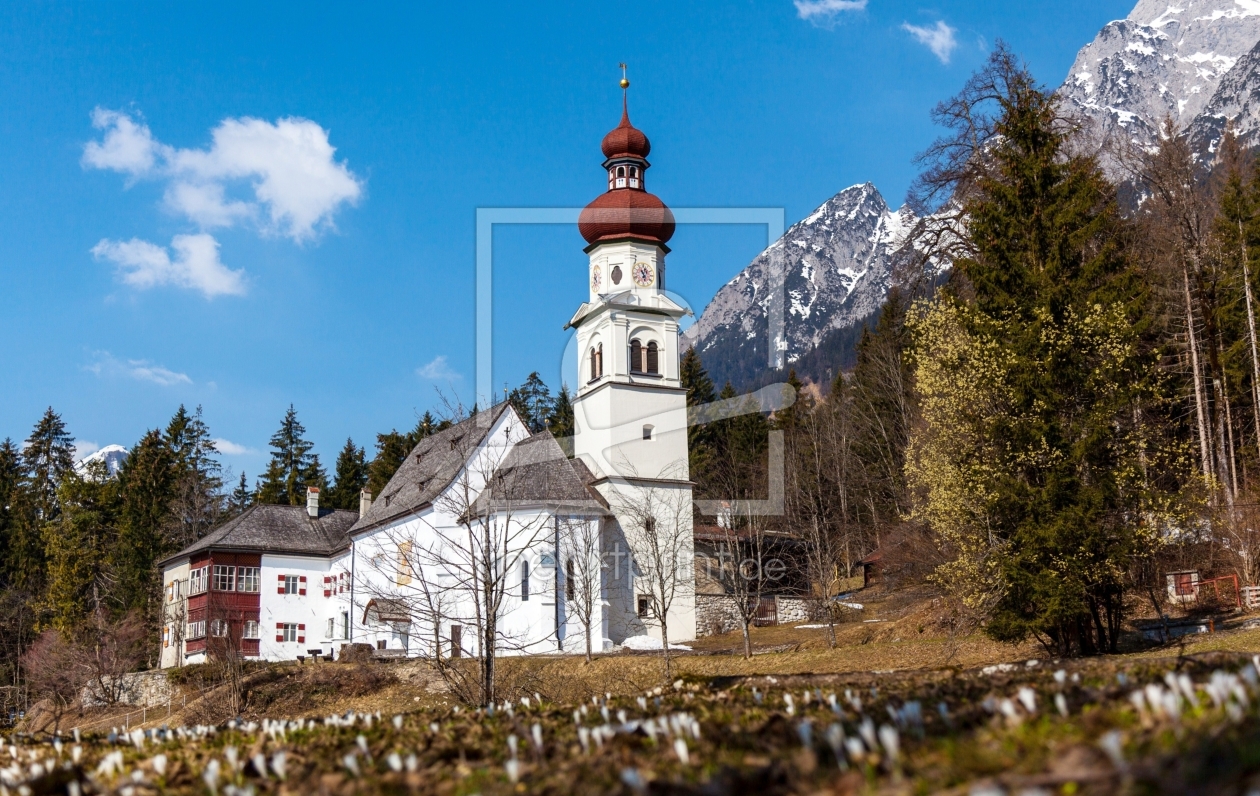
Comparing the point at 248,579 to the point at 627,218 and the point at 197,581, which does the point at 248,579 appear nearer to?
the point at 197,581

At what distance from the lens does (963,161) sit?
105ft

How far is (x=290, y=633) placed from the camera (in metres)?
50.8

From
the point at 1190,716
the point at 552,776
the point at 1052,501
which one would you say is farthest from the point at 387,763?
the point at 1052,501

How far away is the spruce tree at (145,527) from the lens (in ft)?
181

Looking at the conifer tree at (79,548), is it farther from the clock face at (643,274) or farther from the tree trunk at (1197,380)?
the tree trunk at (1197,380)

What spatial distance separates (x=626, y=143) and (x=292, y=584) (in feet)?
86.5

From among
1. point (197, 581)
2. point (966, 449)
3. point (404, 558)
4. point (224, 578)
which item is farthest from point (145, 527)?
point (966, 449)

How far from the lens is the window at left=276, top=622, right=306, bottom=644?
50438 mm

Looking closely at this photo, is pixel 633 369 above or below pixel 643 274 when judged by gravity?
below

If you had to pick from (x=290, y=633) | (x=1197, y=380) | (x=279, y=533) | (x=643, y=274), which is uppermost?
(x=643, y=274)

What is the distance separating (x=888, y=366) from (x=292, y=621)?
31.0 meters

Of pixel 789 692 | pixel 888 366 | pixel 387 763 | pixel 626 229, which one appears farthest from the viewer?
pixel 888 366

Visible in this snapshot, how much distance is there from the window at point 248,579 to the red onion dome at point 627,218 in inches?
884

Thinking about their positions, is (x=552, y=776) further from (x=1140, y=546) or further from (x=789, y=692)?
(x=1140, y=546)
